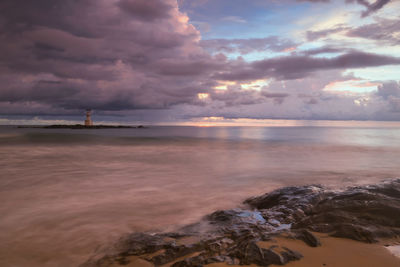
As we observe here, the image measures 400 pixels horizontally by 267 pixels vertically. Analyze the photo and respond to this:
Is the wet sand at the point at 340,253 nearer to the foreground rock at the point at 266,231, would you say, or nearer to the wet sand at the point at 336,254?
the wet sand at the point at 336,254

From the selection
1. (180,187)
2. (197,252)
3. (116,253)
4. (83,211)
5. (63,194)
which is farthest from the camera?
(180,187)

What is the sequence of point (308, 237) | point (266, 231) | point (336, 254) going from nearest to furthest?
point (336, 254)
point (308, 237)
point (266, 231)

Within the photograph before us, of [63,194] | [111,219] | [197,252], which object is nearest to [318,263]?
[197,252]

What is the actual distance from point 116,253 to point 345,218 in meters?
4.48

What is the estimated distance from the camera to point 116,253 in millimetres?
4184

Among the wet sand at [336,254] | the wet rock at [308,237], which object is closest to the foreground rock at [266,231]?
the wet rock at [308,237]

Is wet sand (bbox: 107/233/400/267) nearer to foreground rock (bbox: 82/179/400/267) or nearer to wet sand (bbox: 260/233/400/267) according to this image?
wet sand (bbox: 260/233/400/267)

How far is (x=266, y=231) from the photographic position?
4.64 metres

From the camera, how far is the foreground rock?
374 cm

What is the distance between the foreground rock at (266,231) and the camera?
147 inches

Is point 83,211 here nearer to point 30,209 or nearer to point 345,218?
point 30,209

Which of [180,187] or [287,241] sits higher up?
[287,241]

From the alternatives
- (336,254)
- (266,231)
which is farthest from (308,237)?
(266,231)

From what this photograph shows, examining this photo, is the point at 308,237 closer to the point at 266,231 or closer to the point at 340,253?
the point at 340,253
